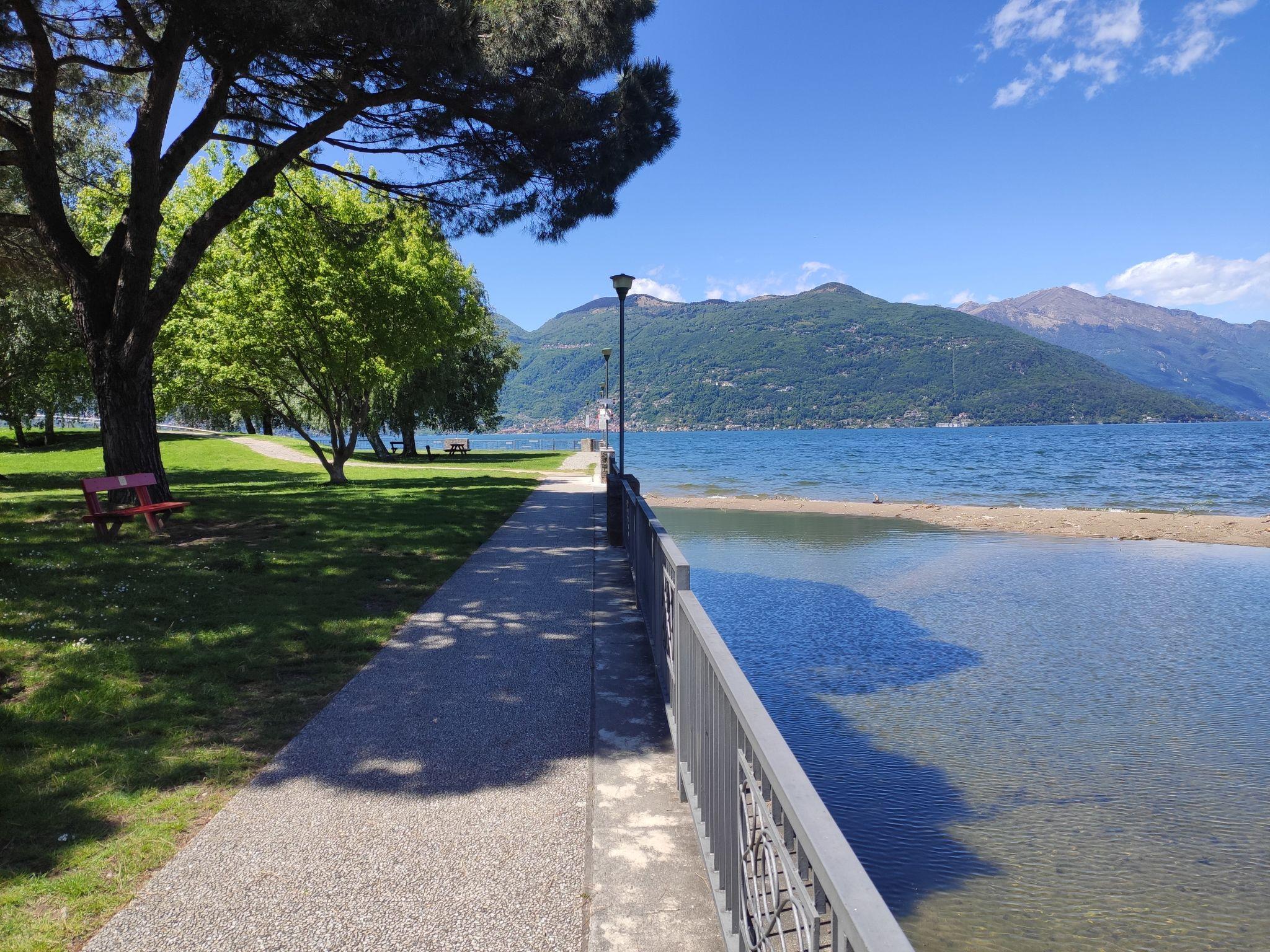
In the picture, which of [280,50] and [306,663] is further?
[280,50]

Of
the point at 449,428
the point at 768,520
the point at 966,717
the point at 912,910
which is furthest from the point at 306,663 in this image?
the point at 449,428

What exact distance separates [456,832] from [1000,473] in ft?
146

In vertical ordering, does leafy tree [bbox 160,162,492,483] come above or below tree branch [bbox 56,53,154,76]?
below

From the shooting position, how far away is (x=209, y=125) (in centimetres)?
1110

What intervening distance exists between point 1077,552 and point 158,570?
1579cm

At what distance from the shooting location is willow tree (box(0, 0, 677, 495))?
350 inches

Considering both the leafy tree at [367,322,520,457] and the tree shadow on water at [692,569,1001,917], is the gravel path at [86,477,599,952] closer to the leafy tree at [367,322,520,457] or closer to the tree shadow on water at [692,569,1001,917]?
the tree shadow on water at [692,569,1001,917]

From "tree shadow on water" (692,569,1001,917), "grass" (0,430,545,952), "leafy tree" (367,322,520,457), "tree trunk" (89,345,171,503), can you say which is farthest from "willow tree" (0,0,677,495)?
"leafy tree" (367,322,520,457)

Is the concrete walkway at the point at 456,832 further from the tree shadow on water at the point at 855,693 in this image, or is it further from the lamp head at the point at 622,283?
the lamp head at the point at 622,283

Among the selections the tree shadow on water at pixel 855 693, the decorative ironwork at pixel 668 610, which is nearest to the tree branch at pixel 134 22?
the decorative ironwork at pixel 668 610

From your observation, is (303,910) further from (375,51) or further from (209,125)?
(209,125)

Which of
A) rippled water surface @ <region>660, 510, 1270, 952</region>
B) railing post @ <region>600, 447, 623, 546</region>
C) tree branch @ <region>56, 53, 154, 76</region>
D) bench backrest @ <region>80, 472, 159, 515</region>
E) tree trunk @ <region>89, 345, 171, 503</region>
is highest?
tree branch @ <region>56, 53, 154, 76</region>

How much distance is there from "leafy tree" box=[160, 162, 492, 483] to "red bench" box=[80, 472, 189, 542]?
742 centimetres

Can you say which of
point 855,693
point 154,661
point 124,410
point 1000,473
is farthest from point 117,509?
point 1000,473
